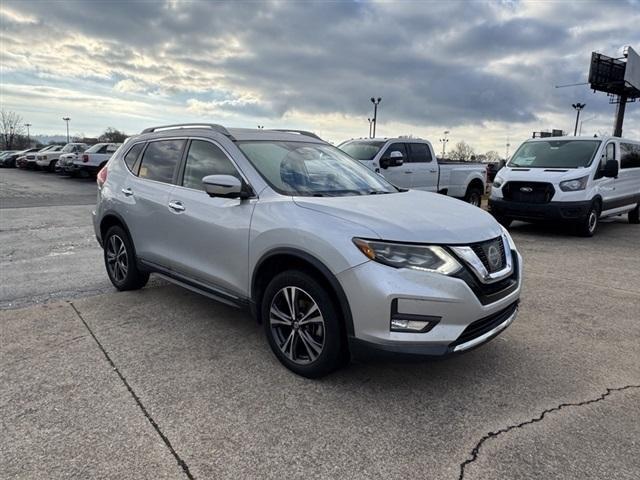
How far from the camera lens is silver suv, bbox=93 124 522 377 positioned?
2828 mm

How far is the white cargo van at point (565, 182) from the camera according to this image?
9258mm

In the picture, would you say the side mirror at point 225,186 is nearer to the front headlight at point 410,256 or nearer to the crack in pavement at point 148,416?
the front headlight at point 410,256

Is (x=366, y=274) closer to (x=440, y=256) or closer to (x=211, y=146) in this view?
(x=440, y=256)

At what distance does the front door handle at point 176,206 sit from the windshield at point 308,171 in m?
0.80

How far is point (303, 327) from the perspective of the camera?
3.27 metres

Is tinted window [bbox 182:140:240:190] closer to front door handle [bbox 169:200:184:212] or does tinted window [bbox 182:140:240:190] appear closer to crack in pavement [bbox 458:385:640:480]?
front door handle [bbox 169:200:184:212]

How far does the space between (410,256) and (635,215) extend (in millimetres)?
A: 12504

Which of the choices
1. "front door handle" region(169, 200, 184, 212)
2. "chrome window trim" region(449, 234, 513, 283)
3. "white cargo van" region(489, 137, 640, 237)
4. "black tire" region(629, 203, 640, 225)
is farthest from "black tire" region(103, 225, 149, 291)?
"black tire" region(629, 203, 640, 225)

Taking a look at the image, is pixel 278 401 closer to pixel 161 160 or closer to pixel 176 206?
pixel 176 206

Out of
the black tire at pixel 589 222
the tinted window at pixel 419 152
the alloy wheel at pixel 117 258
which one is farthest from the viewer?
the tinted window at pixel 419 152

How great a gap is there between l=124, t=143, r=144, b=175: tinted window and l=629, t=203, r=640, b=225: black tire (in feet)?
40.7

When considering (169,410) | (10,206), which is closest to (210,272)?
(169,410)

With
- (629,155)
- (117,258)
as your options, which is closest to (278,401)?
(117,258)

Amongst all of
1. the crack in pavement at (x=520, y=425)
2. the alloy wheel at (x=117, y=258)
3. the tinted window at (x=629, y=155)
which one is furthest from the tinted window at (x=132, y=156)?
the tinted window at (x=629, y=155)
